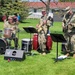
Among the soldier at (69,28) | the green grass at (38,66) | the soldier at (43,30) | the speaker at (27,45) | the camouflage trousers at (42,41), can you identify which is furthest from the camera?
the speaker at (27,45)

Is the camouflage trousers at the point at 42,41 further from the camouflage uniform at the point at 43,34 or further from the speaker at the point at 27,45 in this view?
the speaker at the point at 27,45

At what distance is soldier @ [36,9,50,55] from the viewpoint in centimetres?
1302

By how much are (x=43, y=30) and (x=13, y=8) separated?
129 feet

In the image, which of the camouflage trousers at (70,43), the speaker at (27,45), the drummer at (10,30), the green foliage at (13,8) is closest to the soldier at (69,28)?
the camouflage trousers at (70,43)

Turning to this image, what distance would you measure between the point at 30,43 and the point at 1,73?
3838 mm

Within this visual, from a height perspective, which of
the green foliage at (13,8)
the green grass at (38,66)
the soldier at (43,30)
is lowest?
the green foliage at (13,8)

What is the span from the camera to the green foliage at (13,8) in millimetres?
51781

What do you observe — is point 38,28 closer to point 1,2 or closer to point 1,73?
point 1,73

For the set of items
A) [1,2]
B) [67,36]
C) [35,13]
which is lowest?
[35,13]

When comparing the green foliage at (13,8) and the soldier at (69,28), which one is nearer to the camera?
the soldier at (69,28)

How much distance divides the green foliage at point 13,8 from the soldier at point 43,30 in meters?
38.1

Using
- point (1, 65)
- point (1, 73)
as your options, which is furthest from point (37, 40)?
point (1, 73)

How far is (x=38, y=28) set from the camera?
43.0 ft

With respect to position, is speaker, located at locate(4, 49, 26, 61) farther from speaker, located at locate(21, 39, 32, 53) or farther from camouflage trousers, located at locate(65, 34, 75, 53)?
camouflage trousers, located at locate(65, 34, 75, 53)
